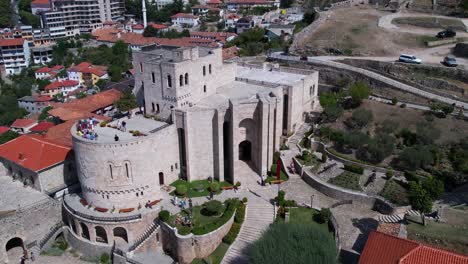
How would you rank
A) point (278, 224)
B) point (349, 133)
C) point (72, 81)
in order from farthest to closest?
point (72, 81) → point (349, 133) → point (278, 224)

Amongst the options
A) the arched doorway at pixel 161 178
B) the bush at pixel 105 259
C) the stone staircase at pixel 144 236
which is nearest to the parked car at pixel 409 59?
the arched doorway at pixel 161 178

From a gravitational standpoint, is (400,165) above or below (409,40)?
below

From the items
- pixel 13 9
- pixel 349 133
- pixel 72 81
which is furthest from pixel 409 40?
pixel 13 9

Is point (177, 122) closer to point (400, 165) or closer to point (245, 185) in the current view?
point (245, 185)

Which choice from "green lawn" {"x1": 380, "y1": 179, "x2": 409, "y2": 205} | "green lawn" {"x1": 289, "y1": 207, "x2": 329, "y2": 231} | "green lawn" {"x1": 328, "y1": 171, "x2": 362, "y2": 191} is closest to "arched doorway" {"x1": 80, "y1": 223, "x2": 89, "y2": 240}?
"green lawn" {"x1": 289, "y1": 207, "x2": 329, "y2": 231}

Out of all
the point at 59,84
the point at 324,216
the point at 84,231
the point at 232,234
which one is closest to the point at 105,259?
the point at 84,231

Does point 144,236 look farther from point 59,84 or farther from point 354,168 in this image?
point 59,84
